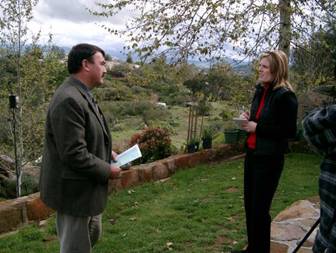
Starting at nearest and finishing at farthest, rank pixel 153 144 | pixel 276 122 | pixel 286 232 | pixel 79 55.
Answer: pixel 79 55
pixel 276 122
pixel 286 232
pixel 153 144

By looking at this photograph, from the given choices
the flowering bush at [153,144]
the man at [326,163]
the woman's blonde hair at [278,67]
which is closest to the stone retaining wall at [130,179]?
the flowering bush at [153,144]

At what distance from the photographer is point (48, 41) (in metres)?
7.02

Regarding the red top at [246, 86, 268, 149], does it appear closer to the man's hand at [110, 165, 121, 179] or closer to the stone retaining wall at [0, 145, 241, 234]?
the man's hand at [110, 165, 121, 179]

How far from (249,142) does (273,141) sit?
0.19m

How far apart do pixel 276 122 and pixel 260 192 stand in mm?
500

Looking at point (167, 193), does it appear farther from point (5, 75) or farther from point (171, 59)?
point (5, 75)

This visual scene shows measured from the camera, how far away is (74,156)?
216 centimetres

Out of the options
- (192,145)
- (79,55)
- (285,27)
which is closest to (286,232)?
(79,55)

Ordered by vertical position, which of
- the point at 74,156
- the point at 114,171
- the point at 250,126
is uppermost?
the point at 250,126

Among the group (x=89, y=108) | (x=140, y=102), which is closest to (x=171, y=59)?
(x=89, y=108)

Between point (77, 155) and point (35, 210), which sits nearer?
point (77, 155)

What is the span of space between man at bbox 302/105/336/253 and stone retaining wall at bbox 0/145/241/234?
3434 mm

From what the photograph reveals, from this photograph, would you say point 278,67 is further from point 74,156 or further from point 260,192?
point 74,156

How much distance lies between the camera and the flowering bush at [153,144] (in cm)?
759
